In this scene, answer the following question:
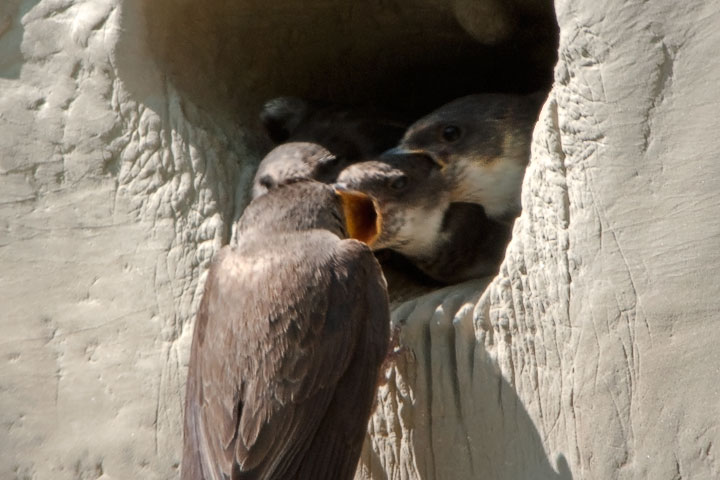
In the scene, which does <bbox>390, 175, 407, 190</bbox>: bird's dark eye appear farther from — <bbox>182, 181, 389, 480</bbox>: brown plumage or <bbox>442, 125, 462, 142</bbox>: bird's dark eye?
<bbox>182, 181, 389, 480</bbox>: brown plumage

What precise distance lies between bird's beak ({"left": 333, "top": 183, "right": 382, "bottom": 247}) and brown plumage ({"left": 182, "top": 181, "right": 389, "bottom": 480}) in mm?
217

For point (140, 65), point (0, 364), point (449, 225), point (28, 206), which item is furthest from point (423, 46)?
point (0, 364)

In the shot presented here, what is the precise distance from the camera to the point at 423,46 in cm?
346

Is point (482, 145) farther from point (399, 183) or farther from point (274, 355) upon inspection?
point (274, 355)

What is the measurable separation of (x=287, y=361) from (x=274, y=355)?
0.08 ft

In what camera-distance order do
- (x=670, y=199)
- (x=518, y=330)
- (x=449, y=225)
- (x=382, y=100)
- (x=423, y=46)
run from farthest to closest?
(x=382, y=100) → (x=423, y=46) → (x=449, y=225) → (x=518, y=330) → (x=670, y=199)

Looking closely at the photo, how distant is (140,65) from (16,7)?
0.32m

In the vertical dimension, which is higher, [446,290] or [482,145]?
[482,145]

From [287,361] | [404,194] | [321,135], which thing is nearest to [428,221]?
[404,194]

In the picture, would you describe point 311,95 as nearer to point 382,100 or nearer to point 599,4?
point 382,100

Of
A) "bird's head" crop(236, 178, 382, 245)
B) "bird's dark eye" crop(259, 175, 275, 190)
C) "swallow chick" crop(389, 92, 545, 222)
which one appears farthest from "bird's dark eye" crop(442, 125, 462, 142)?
"bird's dark eye" crop(259, 175, 275, 190)

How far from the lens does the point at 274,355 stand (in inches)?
95.3

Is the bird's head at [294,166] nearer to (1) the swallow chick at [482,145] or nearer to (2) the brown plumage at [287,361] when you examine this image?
(1) the swallow chick at [482,145]

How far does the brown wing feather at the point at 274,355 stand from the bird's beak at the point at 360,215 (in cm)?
27
